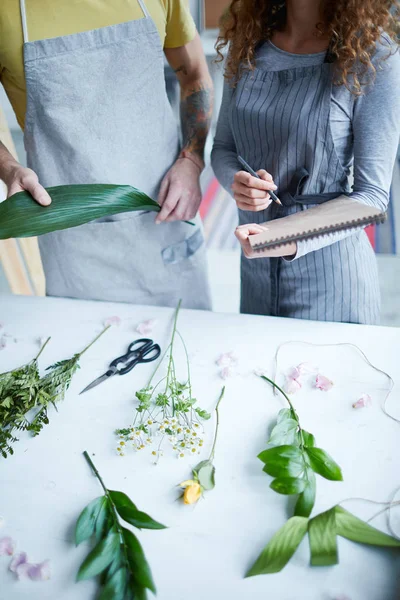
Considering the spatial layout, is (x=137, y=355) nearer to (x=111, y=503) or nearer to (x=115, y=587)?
(x=111, y=503)

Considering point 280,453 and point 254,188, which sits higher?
point 254,188

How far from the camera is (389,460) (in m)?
0.73

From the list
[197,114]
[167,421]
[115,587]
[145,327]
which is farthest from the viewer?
[197,114]

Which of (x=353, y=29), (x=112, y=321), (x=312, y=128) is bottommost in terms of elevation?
(x=112, y=321)

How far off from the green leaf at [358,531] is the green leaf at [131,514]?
0.23 metres

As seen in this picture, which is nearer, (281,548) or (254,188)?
(281,548)

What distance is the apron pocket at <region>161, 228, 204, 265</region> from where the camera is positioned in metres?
1.26

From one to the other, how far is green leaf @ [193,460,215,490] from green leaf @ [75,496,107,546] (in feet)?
0.46

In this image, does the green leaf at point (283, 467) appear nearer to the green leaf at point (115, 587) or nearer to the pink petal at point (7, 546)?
the green leaf at point (115, 587)

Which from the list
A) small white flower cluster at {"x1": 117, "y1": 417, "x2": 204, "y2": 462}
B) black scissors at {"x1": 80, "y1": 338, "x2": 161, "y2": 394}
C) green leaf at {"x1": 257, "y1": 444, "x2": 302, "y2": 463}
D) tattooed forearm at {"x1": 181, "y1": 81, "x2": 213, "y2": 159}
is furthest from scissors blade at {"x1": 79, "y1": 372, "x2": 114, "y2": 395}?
tattooed forearm at {"x1": 181, "y1": 81, "x2": 213, "y2": 159}

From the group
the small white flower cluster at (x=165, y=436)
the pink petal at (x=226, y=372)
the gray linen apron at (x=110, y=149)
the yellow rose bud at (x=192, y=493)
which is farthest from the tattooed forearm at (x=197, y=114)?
the yellow rose bud at (x=192, y=493)

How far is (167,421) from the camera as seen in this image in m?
0.79

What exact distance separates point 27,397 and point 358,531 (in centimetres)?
56

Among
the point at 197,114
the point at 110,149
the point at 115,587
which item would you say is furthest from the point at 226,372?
the point at 197,114
